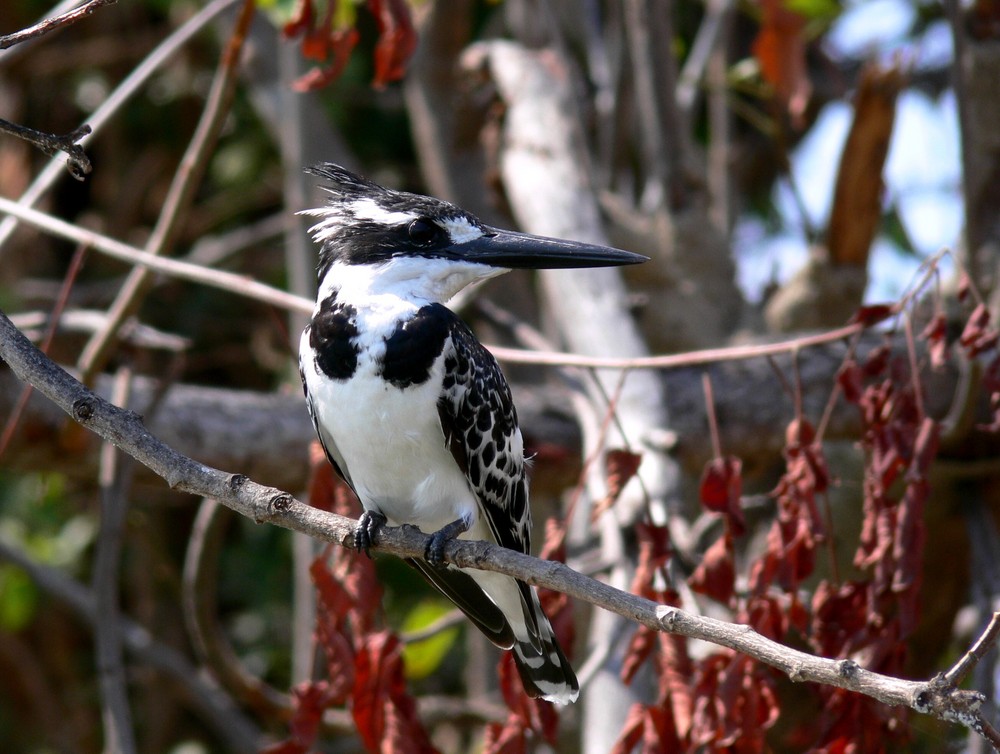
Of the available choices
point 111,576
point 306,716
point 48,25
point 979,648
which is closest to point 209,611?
point 111,576

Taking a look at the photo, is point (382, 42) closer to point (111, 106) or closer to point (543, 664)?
point (111, 106)

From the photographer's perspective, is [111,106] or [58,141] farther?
[111,106]

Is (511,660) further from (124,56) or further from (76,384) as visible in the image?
(124,56)

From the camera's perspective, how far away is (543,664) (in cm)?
278

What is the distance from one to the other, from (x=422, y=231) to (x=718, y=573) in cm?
104

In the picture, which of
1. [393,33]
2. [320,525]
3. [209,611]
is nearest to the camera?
[320,525]

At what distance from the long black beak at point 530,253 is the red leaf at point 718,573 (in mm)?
710

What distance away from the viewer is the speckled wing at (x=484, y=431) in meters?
2.61

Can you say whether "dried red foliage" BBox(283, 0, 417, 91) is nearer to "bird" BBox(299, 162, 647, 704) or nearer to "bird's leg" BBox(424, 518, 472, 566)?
"bird" BBox(299, 162, 647, 704)

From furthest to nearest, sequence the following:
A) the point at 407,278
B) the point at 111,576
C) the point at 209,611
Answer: the point at 209,611, the point at 111,576, the point at 407,278

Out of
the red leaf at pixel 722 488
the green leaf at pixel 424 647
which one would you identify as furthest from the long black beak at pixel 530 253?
the green leaf at pixel 424 647

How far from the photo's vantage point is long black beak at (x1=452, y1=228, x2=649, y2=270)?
2.72 meters

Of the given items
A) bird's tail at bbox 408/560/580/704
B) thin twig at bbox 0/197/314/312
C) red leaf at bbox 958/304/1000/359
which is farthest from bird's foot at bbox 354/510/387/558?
red leaf at bbox 958/304/1000/359

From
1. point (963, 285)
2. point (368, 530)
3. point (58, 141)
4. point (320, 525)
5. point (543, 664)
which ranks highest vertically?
point (58, 141)
